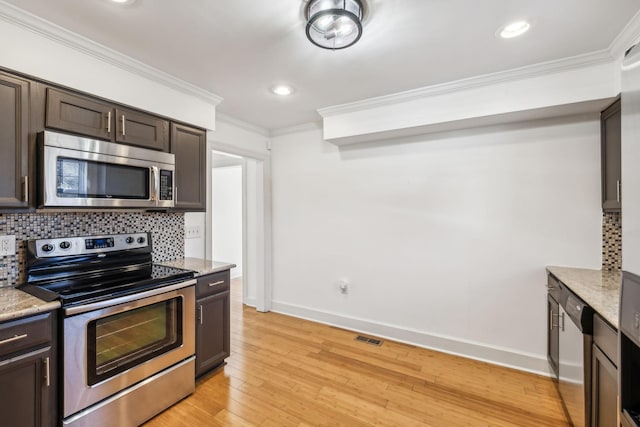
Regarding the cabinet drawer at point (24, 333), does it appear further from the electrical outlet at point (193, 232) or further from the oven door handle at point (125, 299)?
the electrical outlet at point (193, 232)

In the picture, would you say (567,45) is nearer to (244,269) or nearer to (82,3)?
(82,3)

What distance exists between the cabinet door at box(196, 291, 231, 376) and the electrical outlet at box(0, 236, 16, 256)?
117 cm

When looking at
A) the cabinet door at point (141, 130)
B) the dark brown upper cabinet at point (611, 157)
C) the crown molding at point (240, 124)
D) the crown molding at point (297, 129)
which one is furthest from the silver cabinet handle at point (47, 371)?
the dark brown upper cabinet at point (611, 157)

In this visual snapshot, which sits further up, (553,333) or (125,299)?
(125,299)

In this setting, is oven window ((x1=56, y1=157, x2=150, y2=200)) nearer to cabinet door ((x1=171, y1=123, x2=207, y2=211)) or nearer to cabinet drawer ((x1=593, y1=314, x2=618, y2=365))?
cabinet door ((x1=171, y1=123, x2=207, y2=211))

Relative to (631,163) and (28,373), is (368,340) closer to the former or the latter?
(28,373)

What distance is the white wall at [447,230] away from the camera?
2420 millimetres

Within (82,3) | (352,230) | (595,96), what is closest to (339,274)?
(352,230)

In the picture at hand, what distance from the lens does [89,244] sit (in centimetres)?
209

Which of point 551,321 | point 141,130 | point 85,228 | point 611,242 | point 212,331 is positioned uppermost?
point 141,130

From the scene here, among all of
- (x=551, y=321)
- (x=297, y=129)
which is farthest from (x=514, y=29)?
(x=297, y=129)

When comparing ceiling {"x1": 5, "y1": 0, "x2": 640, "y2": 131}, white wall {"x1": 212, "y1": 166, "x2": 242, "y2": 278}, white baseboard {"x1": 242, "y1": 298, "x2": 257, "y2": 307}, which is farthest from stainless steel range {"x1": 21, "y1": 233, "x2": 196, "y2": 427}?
white wall {"x1": 212, "y1": 166, "x2": 242, "y2": 278}

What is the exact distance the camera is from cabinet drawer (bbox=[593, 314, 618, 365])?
1.26m

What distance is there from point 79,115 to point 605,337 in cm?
321
